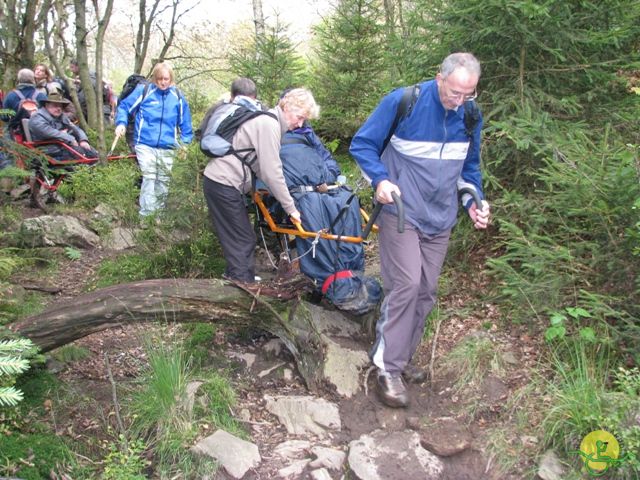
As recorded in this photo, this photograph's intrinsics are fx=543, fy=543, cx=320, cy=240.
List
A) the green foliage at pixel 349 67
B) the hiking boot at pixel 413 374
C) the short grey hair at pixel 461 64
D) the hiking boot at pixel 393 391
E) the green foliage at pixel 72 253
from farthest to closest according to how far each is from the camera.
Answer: the green foliage at pixel 349 67 → the green foliage at pixel 72 253 → the hiking boot at pixel 413 374 → the hiking boot at pixel 393 391 → the short grey hair at pixel 461 64

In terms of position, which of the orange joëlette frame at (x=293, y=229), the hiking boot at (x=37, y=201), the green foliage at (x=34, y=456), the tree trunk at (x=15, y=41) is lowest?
the green foliage at (x=34, y=456)

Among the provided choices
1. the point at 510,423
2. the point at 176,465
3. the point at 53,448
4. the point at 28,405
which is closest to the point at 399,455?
the point at 510,423

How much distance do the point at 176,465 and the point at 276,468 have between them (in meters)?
0.63

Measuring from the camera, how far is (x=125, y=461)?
3307mm

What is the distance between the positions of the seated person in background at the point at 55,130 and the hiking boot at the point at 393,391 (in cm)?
674

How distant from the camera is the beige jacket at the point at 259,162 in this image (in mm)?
4336

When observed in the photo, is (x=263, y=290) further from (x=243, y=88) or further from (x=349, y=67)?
(x=349, y=67)

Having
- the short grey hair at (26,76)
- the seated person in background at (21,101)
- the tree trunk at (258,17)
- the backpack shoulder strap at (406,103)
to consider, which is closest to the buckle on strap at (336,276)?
the backpack shoulder strap at (406,103)

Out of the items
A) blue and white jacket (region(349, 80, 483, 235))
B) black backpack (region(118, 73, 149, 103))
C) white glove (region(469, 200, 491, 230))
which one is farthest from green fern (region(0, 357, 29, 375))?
black backpack (region(118, 73, 149, 103))

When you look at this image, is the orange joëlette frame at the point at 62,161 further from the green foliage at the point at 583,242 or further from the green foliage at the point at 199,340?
the green foliage at the point at 583,242

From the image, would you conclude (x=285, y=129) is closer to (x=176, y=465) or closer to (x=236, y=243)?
(x=236, y=243)

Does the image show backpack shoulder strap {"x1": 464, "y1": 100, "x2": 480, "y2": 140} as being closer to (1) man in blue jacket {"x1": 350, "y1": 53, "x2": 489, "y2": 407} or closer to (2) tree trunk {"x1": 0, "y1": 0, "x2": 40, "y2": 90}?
(1) man in blue jacket {"x1": 350, "y1": 53, "x2": 489, "y2": 407}

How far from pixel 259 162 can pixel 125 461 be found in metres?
2.35

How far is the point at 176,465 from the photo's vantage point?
336cm
